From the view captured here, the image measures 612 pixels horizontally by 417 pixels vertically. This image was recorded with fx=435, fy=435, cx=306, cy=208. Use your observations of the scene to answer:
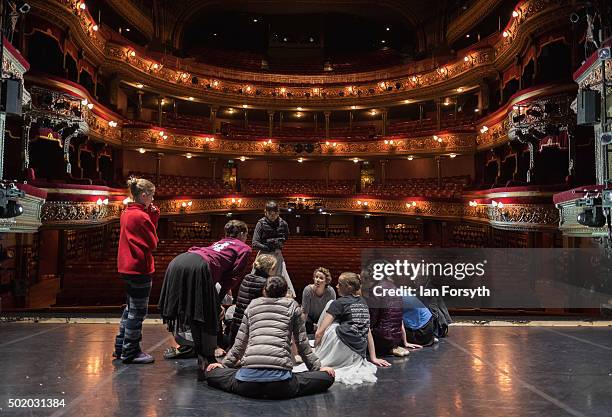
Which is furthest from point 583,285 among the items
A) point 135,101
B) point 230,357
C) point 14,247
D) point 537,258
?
point 135,101

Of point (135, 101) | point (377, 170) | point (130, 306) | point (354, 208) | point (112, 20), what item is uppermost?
point (112, 20)

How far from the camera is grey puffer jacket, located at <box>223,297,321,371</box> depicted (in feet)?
12.0

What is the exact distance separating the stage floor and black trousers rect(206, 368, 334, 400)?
0.21 ft

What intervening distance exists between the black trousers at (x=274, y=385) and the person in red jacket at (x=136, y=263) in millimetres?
1110

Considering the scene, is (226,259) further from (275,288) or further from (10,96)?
(10,96)

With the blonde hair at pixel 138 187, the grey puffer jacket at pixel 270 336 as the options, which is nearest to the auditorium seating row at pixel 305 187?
the blonde hair at pixel 138 187

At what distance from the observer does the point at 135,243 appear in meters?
4.57

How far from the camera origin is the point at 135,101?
26.6 meters

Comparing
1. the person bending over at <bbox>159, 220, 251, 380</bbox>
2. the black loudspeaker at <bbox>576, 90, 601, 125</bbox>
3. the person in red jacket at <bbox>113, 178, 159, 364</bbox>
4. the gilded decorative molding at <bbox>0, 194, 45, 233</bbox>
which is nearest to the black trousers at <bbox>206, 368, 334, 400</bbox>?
the person bending over at <bbox>159, 220, 251, 380</bbox>

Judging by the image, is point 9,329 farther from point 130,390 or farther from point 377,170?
point 377,170

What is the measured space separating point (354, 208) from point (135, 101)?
48.8ft

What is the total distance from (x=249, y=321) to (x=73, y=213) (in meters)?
11.3

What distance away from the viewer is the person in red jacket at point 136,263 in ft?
14.9

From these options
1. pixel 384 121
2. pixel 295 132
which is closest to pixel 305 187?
pixel 295 132
